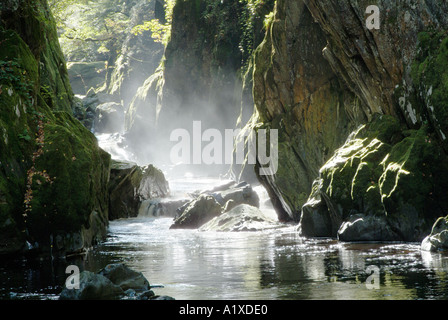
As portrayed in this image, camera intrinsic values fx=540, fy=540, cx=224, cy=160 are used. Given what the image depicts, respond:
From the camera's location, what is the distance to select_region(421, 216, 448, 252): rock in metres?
11.0

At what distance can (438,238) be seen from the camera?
11.2 meters

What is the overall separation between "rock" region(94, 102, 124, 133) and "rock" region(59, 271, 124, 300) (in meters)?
44.8

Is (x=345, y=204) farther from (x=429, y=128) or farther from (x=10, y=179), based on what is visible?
(x=10, y=179)

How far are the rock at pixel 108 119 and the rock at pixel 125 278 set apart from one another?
44.1m

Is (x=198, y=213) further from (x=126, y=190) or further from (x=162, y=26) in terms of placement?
(x=162, y=26)

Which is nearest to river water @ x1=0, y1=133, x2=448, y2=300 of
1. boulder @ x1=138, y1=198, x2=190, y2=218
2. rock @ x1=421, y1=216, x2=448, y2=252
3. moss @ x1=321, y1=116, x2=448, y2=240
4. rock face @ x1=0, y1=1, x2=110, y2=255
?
rock @ x1=421, y1=216, x2=448, y2=252

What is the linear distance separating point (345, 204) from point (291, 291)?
721cm

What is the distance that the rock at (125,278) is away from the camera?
26.3 feet

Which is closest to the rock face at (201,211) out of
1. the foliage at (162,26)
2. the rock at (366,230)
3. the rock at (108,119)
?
the rock at (366,230)

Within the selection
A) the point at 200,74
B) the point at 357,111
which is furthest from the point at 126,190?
the point at 200,74

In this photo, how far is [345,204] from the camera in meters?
14.7

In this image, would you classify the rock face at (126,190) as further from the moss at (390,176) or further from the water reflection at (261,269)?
the moss at (390,176)

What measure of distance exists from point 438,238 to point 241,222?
9390 millimetres
